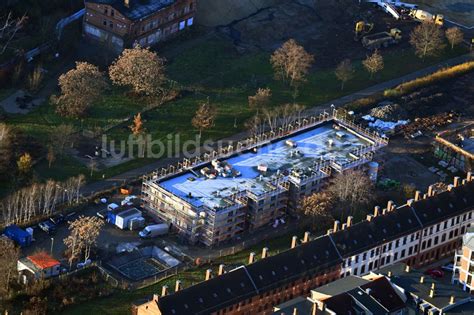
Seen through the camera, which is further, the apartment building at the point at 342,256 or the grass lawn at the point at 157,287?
the grass lawn at the point at 157,287

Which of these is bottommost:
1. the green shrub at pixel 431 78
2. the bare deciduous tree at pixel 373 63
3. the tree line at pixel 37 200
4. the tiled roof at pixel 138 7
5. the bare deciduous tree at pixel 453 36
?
the tree line at pixel 37 200

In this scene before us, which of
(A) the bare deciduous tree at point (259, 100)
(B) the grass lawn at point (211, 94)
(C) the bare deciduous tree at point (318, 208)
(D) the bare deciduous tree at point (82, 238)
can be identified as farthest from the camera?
(A) the bare deciduous tree at point (259, 100)

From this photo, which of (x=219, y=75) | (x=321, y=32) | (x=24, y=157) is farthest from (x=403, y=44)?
(x=24, y=157)

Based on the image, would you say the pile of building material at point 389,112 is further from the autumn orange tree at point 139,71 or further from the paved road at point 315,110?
the autumn orange tree at point 139,71

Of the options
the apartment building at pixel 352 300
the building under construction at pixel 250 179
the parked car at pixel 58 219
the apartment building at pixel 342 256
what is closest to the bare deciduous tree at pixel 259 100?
the building under construction at pixel 250 179

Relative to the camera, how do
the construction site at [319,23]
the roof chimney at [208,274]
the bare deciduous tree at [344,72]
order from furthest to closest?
the construction site at [319,23]
the bare deciduous tree at [344,72]
the roof chimney at [208,274]

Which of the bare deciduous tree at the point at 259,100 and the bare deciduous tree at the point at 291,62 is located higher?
the bare deciduous tree at the point at 291,62

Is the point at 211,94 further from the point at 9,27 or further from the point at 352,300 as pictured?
the point at 352,300

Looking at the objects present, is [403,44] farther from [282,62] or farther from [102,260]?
[102,260]
